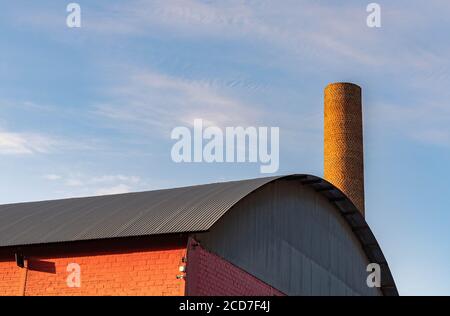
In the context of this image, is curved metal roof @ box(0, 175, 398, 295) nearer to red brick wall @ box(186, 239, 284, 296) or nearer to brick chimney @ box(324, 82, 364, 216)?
red brick wall @ box(186, 239, 284, 296)

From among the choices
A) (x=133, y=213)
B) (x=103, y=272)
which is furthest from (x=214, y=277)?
(x=133, y=213)

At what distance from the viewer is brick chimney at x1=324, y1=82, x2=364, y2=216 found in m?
A: 41.1

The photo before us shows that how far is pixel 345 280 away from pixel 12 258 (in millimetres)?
10699

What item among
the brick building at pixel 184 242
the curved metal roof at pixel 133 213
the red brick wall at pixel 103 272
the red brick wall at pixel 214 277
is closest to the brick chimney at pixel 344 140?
the curved metal roof at pixel 133 213

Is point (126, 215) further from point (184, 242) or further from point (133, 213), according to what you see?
point (184, 242)

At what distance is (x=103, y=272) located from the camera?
19.4 meters

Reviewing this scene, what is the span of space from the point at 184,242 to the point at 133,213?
8.80 ft

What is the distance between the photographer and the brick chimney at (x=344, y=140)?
135ft

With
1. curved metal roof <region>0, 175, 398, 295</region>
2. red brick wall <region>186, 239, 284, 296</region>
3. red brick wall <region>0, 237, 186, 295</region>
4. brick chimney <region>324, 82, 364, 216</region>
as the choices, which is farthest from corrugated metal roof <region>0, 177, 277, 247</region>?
brick chimney <region>324, 82, 364, 216</region>

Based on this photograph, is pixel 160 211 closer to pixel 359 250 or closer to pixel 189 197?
pixel 189 197

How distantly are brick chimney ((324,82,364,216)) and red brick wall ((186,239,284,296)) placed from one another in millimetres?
21014

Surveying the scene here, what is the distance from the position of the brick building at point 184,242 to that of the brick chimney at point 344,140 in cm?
1546
